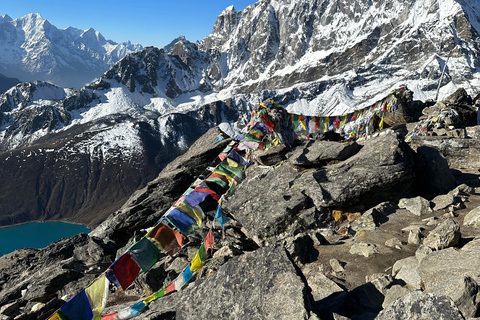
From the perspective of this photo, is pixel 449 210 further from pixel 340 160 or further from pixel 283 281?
pixel 283 281

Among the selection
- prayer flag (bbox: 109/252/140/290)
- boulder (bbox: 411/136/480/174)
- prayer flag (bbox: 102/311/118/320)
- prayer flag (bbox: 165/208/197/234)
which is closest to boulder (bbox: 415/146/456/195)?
boulder (bbox: 411/136/480/174)

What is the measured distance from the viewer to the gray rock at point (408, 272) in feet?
21.8

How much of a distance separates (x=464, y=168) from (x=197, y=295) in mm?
14427

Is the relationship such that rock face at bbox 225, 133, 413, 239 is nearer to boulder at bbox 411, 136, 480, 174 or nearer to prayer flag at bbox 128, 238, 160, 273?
prayer flag at bbox 128, 238, 160, 273

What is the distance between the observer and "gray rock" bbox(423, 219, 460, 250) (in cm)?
771

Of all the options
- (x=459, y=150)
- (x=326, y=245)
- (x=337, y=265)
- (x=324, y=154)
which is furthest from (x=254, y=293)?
(x=459, y=150)

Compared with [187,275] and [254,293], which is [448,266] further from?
[187,275]

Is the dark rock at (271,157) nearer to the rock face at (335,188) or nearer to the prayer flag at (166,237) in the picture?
the rock face at (335,188)

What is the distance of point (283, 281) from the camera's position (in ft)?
19.7

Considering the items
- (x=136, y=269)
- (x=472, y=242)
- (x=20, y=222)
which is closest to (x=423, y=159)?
→ (x=472, y=242)

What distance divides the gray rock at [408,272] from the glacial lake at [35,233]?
169 metres

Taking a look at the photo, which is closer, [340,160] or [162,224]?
[162,224]

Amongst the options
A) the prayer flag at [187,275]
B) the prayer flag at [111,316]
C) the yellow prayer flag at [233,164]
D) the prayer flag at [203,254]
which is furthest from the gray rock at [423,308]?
the yellow prayer flag at [233,164]

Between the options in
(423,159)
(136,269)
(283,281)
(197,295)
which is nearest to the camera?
(283,281)
